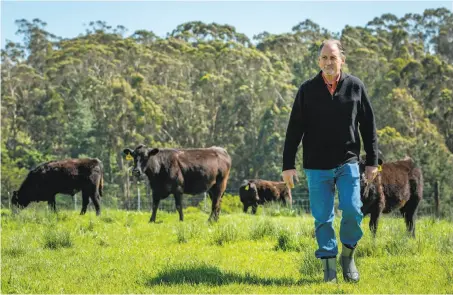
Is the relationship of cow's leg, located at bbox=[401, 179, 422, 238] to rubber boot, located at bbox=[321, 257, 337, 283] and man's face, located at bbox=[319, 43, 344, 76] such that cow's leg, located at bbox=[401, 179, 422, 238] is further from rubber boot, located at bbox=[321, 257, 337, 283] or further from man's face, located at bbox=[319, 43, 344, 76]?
man's face, located at bbox=[319, 43, 344, 76]

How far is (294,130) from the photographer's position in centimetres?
600

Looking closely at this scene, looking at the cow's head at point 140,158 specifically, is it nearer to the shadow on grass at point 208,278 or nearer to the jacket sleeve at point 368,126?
the shadow on grass at point 208,278

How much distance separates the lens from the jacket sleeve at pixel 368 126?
5949mm

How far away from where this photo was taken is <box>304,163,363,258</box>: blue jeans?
5742 millimetres

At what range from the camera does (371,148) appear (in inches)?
237

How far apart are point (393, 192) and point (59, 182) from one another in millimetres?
8980

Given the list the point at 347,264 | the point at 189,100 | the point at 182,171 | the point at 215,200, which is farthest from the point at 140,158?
the point at 189,100

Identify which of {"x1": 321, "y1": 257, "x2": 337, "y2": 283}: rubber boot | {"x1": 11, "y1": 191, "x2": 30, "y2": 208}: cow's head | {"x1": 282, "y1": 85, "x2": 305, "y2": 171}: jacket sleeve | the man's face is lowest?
{"x1": 11, "y1": 191, "x2": 30, "y2": 208}: cow's head

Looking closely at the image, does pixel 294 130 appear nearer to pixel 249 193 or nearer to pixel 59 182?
pixel 59 182

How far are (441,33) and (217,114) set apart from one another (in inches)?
1077

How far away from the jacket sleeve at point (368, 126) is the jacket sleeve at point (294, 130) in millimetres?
570

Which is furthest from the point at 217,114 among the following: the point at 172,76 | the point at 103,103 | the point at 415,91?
the point at 415,91

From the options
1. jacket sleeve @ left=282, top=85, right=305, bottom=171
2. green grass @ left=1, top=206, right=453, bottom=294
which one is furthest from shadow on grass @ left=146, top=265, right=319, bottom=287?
jacket sleeve @ left=282, top=85, right=305, bottom=171

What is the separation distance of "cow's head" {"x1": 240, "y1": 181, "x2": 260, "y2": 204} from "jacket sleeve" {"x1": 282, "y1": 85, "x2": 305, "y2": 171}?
18059 millimetres
